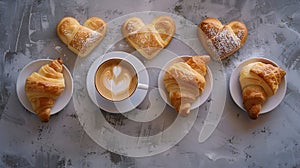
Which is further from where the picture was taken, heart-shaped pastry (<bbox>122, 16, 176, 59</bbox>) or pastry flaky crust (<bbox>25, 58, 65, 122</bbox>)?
heart-shaped pastry (<bbox>122, 16, 176, 59</bbox>)

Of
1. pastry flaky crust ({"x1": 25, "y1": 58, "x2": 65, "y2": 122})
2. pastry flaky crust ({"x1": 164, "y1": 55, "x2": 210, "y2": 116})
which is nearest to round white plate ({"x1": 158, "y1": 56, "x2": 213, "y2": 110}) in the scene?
pastry flaky crust ({"x1": 164, "y1": 55, "x2": 210, "y2": 116})

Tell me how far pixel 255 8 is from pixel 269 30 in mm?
129

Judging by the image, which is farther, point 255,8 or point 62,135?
point 255,8

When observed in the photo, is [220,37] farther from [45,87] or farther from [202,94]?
[45,87]

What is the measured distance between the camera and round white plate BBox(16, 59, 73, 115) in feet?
6.04

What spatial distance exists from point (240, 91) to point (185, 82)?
0.29 meters

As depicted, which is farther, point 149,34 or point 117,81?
point 149,34

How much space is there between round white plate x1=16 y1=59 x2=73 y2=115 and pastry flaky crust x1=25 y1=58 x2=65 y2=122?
3 centimetres

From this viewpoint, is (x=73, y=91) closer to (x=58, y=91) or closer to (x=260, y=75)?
(x=58, y=91)

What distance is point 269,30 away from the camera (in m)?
2.00

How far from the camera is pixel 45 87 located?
1.78 m

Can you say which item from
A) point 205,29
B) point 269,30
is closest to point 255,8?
point 269,30

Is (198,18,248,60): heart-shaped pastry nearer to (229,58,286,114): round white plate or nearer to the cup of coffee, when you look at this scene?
(229,58,286,114): round white plate

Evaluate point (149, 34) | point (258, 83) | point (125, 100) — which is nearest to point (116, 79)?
point (125, 100)
